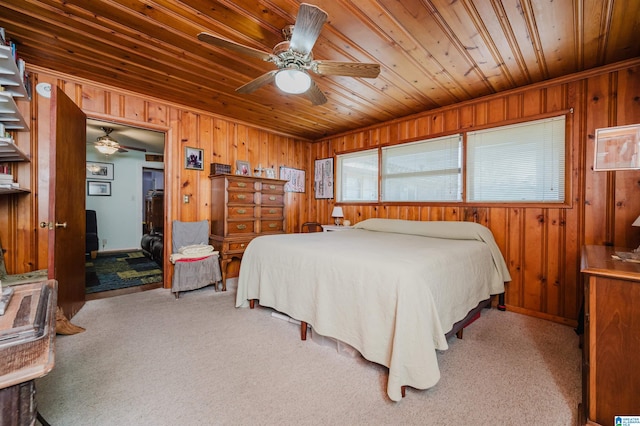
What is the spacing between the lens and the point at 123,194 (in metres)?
6.40

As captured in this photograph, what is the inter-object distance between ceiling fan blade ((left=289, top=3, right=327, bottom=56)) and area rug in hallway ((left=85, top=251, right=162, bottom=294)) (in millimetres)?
3782

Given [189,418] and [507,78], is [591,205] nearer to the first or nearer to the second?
[507,78]

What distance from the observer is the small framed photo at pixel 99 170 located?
5.95 m

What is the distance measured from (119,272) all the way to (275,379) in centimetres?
402

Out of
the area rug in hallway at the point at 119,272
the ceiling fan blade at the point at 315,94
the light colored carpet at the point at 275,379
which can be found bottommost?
the light colored carpet at the point at 275,379

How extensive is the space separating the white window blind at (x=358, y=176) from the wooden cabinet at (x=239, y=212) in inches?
48.2

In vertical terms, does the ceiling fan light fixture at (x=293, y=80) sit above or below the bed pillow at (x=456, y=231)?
above

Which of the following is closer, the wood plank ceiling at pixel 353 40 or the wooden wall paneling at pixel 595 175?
the wood plank ceiling at pixel 353 40

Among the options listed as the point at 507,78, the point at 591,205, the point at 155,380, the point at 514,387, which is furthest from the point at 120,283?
the point at 591,205

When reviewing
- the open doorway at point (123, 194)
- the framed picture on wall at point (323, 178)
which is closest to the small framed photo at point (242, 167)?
the framed picture on wall at point (323, 178)

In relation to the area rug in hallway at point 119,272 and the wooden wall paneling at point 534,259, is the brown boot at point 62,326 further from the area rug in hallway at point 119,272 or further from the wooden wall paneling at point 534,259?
the wooden wall paneling at point 534,259

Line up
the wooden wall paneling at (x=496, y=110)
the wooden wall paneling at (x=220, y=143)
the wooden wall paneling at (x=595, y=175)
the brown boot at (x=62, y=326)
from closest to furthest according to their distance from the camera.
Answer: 1. the brown boot at (x=62, y=326)
2. the wooden wall paneling at (x=595, y=175)
3. the wooden wall paneling at (x=496, y=110)
4. the wooden wall paneling at (x=220, y=143)

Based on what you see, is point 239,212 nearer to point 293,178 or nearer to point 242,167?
point 242,167

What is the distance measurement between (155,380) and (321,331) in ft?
3.64
